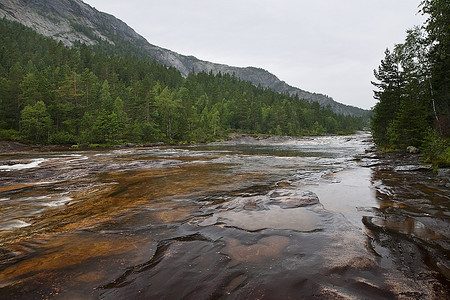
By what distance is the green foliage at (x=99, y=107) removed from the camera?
162 feet

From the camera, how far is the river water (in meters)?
3.79

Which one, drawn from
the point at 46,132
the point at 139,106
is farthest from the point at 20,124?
the point at 139,106

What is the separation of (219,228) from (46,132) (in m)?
55.8

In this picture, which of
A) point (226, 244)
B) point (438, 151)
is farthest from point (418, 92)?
point (226, 244)

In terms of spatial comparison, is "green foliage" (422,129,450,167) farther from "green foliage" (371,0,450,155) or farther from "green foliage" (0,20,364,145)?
"green foliage" (0,20,364,145)

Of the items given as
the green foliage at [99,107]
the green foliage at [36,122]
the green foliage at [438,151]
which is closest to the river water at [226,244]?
the green foliage at [438,151]

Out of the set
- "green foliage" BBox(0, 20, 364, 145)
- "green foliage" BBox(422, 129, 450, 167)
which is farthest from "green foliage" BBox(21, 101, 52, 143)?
"green foliage" BBox(422, 129, 450, 167)

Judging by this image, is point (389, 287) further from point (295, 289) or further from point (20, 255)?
point (20, 255)

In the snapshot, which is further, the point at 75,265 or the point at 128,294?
the point at 75,265

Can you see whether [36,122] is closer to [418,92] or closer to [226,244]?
Result: [226,244]

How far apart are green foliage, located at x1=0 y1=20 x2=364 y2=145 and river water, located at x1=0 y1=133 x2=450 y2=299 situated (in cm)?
4507

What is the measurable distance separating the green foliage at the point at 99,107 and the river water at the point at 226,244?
45068mm

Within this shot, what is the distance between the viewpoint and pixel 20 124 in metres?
49.7

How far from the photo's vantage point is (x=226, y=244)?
5.52 m
